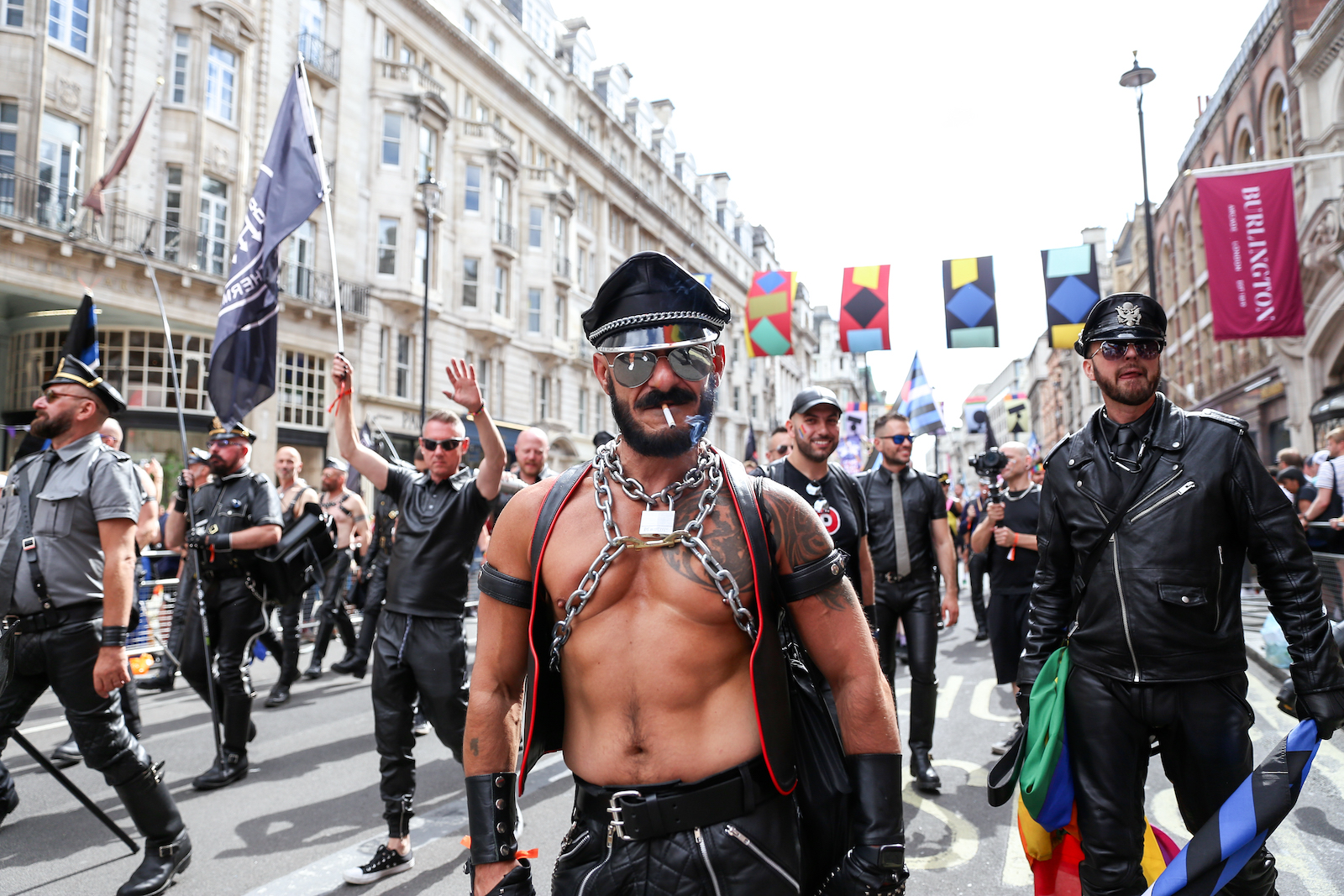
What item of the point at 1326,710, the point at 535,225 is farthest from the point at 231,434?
the point at 535,225

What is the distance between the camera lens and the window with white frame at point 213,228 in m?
21.4

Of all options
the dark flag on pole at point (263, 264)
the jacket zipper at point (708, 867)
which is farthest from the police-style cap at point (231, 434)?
the jacket zipper at point (708, 867)

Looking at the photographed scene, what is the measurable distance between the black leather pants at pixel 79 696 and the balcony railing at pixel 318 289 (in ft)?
68.2

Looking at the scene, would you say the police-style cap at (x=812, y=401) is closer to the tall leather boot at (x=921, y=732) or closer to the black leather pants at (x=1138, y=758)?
the tall leather boot at (x=921, y=732)

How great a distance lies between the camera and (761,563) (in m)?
2.03

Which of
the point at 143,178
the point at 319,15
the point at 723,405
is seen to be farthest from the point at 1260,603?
the point at 723,405

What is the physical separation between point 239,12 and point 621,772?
2578 cm

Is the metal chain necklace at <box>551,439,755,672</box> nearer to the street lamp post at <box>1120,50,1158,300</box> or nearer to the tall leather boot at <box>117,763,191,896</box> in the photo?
the tall leather boot at <box>117,763,191,896</box>

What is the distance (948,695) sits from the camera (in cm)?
784

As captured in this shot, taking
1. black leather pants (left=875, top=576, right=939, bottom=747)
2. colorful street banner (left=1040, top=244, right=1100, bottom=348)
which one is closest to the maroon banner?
colorful street banner (left=1040, top=244, right=1100, bottom=348)

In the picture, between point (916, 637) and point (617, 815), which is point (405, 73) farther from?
point (617, 815)

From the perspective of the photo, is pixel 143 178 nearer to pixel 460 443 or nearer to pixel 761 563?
pixel 460 443

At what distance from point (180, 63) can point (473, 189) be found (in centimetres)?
1111

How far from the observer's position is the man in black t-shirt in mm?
4262
